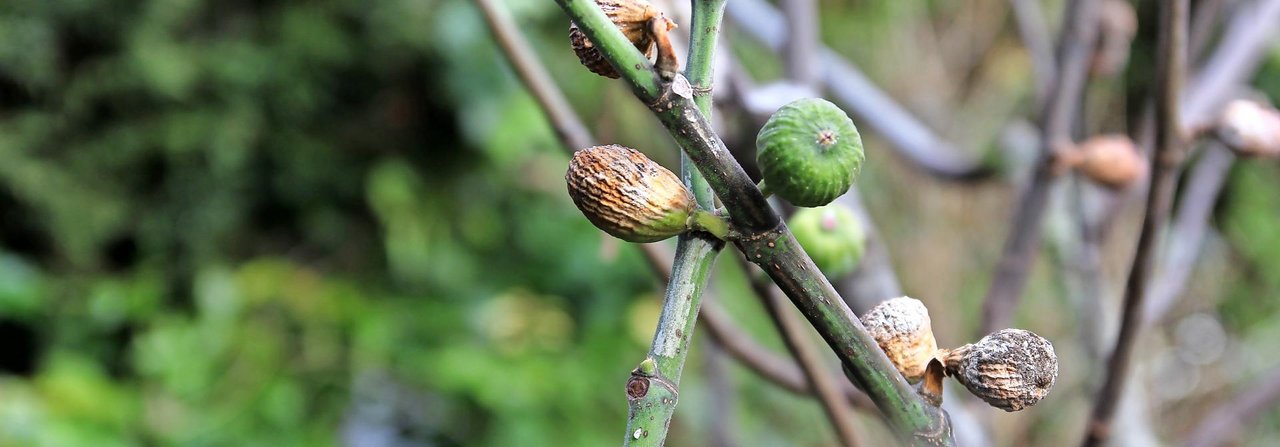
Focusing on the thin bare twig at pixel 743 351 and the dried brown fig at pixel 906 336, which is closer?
the dried brown fig at pixel 906 336

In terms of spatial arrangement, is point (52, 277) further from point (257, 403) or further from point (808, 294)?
point (808, 294)

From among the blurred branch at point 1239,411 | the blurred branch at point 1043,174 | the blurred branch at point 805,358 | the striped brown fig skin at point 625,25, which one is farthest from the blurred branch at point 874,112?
the striped brown fig skin at point 625,25

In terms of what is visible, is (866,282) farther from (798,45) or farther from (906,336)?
(906,336)

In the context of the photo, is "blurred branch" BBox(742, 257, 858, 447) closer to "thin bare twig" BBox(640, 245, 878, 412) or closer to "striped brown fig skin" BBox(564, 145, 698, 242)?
"thin bare twig" BBox(640, 245, 878, 412)

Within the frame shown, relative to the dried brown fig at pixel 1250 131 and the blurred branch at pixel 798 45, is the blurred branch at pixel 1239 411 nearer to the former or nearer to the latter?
the dried brown fig at pixel 1250 131

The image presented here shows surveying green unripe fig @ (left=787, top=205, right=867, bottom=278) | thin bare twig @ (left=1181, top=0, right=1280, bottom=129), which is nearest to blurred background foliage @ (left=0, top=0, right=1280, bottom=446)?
thin bare twig @ (left=1181, top=0, right=1280, bottom=129)

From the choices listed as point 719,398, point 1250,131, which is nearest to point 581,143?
point 719,398

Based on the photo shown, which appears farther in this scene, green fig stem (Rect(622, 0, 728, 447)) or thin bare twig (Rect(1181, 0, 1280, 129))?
thin bare twig (Rect(1181, 0, 1280, 129))
